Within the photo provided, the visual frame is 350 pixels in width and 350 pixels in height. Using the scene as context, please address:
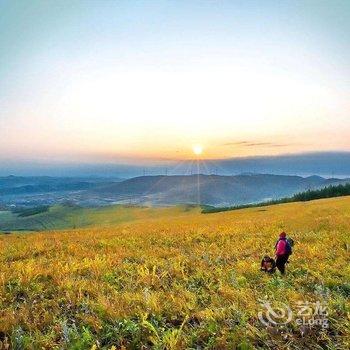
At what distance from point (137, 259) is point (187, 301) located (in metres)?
7.39

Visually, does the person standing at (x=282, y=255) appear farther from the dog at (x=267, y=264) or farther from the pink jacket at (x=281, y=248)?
the dog at (x=267, y=264)

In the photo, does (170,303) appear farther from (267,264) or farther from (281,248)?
(281,248)

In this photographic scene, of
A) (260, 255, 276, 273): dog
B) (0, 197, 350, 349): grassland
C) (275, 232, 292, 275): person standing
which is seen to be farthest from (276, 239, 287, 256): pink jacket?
(0, 197, 350, 349): grassland

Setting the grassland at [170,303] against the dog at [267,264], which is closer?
the grassland at [170,303]

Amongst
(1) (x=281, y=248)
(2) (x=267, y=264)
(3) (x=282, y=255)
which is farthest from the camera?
(1) (x=281, y=248)

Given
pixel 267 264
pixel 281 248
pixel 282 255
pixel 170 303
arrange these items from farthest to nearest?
1. pixel 281 248
2. pixel 267 264
3. pixel 282 255
4. pixel 170 303

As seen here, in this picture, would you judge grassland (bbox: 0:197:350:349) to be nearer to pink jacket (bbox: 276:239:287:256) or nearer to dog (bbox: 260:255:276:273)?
dog (bbox: 260:255:276:273)

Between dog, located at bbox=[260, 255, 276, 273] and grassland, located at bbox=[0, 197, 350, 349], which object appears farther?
dog, located at bbox=[260, 255, 276, 273]

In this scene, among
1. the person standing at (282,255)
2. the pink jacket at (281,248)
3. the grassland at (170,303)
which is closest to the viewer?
the grassland at (170,303)

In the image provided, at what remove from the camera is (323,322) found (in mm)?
7215

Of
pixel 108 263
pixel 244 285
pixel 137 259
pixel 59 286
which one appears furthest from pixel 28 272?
pixel 244 285

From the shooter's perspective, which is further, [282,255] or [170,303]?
[282,255]

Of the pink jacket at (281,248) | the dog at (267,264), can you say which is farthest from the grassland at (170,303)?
the pink jacket at (281,248)

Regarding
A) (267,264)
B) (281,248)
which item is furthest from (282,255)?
(267,264)
